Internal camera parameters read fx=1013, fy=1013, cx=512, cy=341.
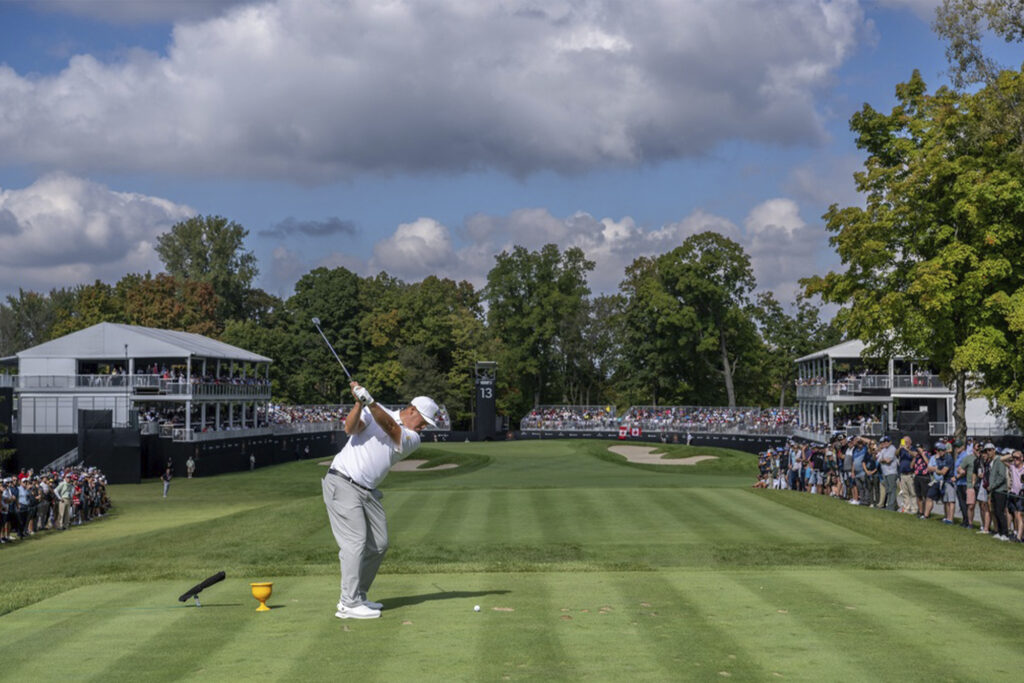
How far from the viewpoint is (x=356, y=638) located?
9234 mm

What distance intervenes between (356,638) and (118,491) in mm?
46262

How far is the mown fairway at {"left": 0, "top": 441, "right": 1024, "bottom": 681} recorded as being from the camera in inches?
326

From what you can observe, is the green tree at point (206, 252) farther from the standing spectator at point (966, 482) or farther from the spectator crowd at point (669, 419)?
the standing spectator at point (966, 482)

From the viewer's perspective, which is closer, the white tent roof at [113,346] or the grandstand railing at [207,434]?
the grandstand railing at [207,434]

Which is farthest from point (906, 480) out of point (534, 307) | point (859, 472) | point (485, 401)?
point (534, 307)

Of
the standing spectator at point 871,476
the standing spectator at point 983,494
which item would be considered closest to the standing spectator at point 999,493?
the standing spectator at point 983,494

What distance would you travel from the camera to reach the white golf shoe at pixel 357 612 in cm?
1015

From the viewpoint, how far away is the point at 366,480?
1072cm

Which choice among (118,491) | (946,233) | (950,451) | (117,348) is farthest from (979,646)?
(117,348)

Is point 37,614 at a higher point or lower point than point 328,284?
lower

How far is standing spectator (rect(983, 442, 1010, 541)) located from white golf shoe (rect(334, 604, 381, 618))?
15689 mm

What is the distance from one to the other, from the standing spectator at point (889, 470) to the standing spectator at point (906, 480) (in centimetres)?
20

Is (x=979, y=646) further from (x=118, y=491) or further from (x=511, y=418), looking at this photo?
(x=511, y=418)

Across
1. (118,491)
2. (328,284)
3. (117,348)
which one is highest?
(328,284)
